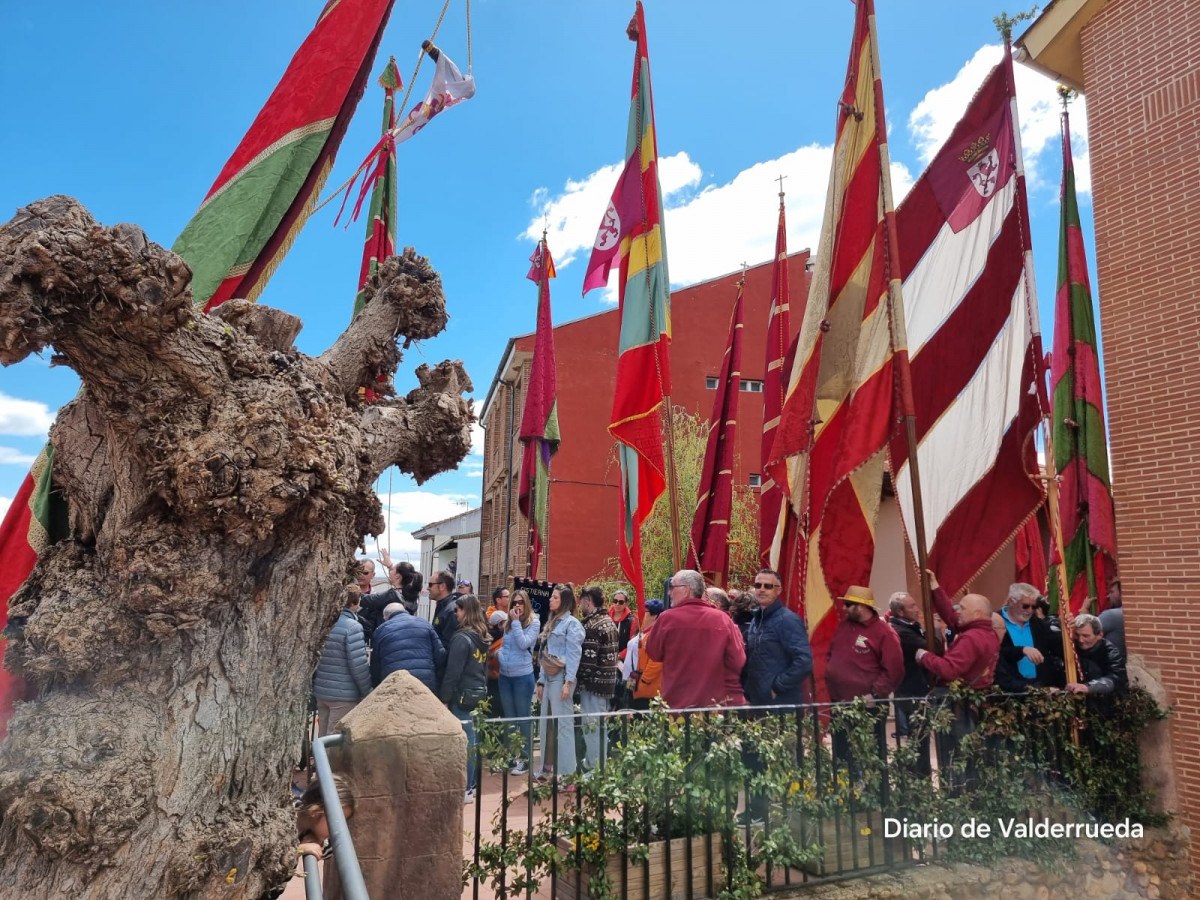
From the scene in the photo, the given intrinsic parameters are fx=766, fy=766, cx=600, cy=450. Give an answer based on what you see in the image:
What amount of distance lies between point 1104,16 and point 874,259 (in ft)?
12.8

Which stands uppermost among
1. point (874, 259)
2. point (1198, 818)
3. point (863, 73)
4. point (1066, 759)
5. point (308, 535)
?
point (863, 73)

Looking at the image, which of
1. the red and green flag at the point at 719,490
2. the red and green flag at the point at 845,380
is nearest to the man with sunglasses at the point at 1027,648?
the red and green flag at the point at 845,380

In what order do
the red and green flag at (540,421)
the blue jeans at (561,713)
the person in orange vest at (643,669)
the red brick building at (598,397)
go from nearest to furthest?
1. the blue jeans at (561,713)
2. the person in orange vest at (643,669)
3. the red and green flag at (540,421)
4. the red brick building at (598,397)

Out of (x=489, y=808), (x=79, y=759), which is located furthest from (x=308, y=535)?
(x=489, y=808)

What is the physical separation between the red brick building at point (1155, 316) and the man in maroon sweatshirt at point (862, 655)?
2793 millimetres

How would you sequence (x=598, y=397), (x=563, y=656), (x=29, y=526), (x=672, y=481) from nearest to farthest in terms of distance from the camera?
(x=29, y=526)
(x=563, y=656)
(x=672, y=481)
(x=598, y=397)

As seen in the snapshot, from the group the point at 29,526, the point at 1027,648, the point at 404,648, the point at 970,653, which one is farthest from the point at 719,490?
the point at 29,526

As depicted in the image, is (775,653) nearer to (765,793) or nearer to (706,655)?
(706,655)

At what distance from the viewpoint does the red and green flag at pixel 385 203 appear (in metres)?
7.27

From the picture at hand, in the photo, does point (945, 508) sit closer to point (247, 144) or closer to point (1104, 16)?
point (1104, 16)

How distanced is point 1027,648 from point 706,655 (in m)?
2.94

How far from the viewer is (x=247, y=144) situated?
119 inches

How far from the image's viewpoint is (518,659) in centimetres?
774

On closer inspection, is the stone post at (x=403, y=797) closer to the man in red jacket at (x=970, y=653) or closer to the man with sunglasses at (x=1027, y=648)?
the man in red jacket at (x=970, y=653)
